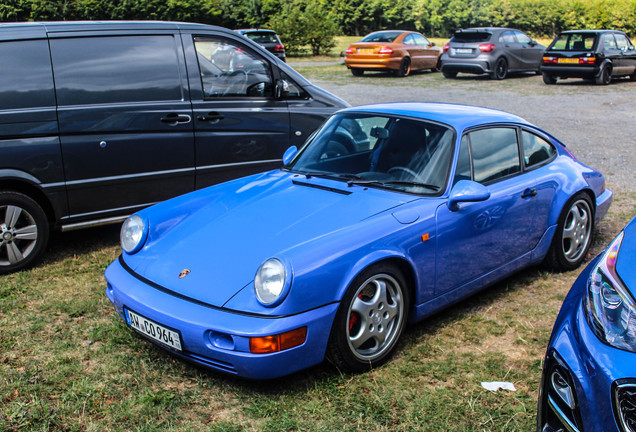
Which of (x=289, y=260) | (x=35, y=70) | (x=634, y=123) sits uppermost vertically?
(x=35, y=70)

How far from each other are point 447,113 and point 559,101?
1220cm

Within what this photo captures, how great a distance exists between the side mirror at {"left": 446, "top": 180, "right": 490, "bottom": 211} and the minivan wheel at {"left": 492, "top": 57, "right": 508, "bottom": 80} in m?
17.3

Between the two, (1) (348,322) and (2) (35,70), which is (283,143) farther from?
(1) (348,322)

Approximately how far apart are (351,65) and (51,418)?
1961 cm

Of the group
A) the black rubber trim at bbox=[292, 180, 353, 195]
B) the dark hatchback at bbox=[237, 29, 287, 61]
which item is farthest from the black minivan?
the dark hatchback at bbox=[237, 29, 287, 61]

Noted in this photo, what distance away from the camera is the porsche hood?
11.3 feet

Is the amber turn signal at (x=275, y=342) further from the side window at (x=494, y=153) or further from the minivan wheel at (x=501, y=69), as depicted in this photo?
the minivan wheel at (x=501, y=69)

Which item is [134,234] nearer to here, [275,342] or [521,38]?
[275,342]

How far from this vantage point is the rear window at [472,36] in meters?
20.1

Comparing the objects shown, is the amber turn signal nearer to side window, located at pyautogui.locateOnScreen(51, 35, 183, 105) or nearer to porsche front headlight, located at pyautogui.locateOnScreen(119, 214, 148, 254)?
porsche front headlight, located at pyautogui.locateOnScreen(119, 214, 148, 254)

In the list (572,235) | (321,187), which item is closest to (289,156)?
(321,187)

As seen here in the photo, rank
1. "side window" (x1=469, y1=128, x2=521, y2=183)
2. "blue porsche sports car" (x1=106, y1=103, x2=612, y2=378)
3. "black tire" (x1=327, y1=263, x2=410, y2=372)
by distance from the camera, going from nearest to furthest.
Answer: "blue porsche sports car" (x1=106, y1=103, x2=612, y2=378)
"black tire" (x1=327, y1=263, x2=410, y2=372)
"side window" (x1=469, y1=128, x2=521, y2=183)

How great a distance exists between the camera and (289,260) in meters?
3.27

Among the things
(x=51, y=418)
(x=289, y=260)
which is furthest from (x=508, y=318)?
(x=51, y=418)
